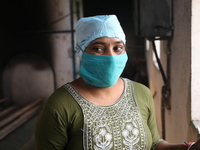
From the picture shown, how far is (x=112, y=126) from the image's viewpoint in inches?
46.3

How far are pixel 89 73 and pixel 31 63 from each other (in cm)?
443

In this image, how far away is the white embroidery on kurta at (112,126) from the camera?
3.78 feet

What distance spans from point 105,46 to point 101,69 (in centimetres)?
12

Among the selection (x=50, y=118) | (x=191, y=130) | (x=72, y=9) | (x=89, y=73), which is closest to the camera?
(x=50, y=118)

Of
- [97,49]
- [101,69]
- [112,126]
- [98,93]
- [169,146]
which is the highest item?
[97,49]

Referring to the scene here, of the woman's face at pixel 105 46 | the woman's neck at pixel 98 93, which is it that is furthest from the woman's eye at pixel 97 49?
the woman's neck at pixel 98 93

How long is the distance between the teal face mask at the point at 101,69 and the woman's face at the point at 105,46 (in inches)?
0.9

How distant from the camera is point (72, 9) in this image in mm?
5250

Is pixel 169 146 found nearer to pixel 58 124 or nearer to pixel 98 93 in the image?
pixel 98 93

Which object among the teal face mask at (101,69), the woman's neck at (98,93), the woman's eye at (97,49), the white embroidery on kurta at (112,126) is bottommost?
the white embroidery on kurta at (112,126)

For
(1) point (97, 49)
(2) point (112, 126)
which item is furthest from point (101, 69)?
(2) point (112, 126)

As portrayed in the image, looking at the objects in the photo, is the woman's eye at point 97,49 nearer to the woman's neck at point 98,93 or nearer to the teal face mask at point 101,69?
the teal face mask at point 101,69

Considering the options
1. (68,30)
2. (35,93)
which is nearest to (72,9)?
(68,30)

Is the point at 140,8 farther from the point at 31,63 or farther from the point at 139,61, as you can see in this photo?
the point at 139,61
